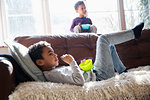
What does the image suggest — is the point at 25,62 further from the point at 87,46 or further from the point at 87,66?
the point at 87,46

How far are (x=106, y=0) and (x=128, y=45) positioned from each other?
1.25 meters

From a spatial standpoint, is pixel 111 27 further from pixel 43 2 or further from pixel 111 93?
pixel 111 93

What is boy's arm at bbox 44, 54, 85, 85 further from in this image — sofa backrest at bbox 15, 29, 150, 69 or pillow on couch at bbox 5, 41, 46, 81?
sofa backrest at bbox 15, 29, 150, 69

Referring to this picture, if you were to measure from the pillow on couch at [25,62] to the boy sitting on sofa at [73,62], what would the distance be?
0.06 metres

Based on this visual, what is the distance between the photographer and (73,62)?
4.48 feet

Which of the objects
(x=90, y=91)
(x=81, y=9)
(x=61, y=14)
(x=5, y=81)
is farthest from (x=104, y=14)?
(x=5, y=81)

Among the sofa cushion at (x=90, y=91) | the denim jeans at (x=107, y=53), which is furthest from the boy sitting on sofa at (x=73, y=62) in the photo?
the sofa cushion at (x=90, y=91)

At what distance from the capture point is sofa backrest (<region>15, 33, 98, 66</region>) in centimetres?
185

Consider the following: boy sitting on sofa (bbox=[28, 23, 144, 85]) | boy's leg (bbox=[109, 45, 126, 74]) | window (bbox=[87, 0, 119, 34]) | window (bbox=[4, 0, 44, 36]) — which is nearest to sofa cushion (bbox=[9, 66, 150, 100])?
boy sitting on sofa (bbox=[28, 23, 144, 85])

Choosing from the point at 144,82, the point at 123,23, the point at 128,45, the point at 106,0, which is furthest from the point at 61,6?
the point at 144,82

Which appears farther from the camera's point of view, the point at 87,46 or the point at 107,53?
the point at 87,46

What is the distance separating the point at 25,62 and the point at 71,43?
0.66 metres

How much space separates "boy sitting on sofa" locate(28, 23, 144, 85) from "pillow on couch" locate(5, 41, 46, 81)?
0.06 meters

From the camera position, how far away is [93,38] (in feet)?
6.60
